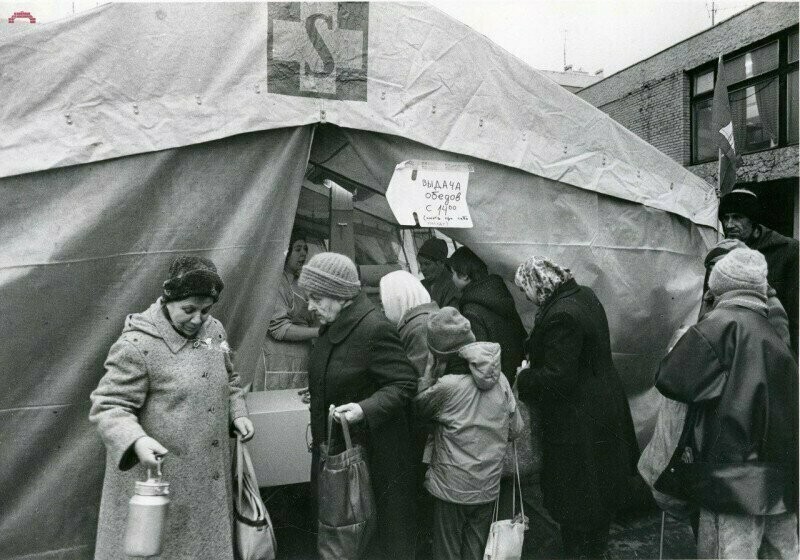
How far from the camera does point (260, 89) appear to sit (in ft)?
10.2

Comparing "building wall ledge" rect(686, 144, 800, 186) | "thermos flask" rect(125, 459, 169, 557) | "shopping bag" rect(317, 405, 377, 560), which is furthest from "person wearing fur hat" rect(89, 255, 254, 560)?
"building wall ledge" rect(686, 144, 800, 186)

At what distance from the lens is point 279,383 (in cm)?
382

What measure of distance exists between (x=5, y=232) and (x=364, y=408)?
6.24 ft

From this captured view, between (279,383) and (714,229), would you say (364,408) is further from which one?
(714,229)

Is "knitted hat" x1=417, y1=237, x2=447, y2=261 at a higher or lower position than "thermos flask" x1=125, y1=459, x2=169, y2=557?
higher

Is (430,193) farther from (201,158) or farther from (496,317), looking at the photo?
(201,158)

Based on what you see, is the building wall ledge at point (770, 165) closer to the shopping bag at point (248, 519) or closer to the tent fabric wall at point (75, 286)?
the tent fabric wall at point (75, 286)

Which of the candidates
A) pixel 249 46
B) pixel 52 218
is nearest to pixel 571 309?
pixel 249 46

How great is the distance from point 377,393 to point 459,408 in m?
0.46

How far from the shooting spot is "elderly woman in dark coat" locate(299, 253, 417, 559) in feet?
8.63

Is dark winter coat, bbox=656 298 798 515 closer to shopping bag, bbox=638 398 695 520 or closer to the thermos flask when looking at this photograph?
shopping bag, bbox=638 398 695 520

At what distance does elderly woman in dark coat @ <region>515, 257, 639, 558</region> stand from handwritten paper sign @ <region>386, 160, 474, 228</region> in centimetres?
58

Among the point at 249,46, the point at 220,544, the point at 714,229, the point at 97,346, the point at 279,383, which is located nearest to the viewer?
the point at 220,544

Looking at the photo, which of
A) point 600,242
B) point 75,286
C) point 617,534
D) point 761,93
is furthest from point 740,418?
point 761,93
